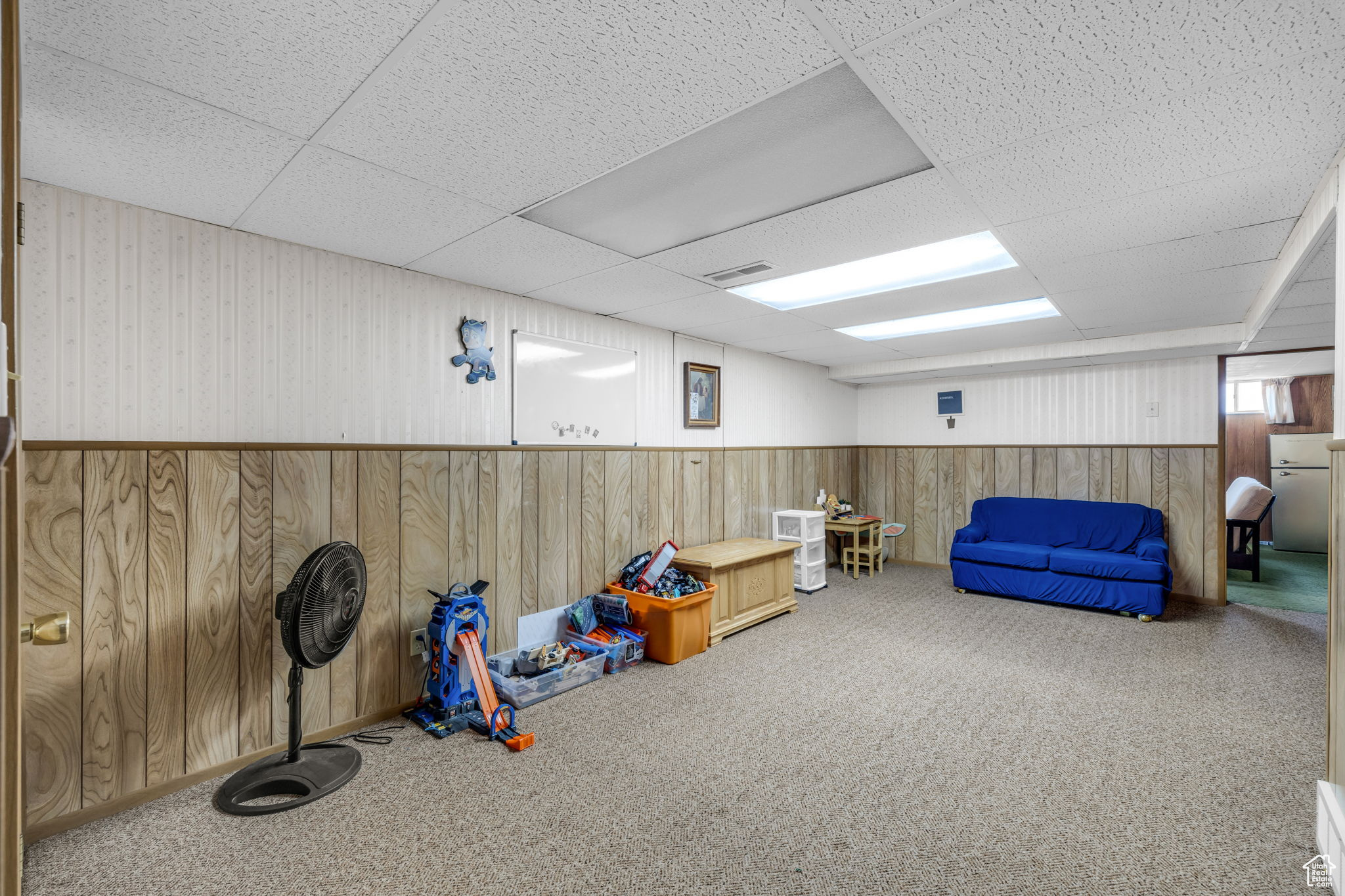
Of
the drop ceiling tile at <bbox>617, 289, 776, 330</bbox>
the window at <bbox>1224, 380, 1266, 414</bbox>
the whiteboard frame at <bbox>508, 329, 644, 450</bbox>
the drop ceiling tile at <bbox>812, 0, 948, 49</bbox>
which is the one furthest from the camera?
the window at <bbox>1224, 380, 1266, 414</bbox>

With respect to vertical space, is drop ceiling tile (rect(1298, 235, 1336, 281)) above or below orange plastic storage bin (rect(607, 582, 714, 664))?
above

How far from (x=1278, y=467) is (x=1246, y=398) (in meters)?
1.29

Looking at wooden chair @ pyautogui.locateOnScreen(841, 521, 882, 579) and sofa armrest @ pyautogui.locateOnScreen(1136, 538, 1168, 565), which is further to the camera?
wooden chair @ pyautogui.locateOnScreen(841, 521, 882, 579)

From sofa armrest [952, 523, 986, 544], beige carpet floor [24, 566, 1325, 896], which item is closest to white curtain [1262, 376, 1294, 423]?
sofa armrest [952, 523, 986, 544]

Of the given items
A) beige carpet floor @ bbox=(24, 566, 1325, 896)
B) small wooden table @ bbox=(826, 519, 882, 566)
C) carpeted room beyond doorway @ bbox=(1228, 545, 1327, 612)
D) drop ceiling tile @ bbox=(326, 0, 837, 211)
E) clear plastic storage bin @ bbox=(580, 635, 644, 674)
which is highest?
drop ceiling tile @ bbox=(326, 0, 837, 211)

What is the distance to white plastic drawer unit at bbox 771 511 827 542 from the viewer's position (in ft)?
18.5

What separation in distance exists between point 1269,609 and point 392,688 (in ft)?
21.8

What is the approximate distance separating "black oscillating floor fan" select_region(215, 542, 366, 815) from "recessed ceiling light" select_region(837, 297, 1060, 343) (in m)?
3.67

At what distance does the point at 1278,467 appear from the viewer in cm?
796

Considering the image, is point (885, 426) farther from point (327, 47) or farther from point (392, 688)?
point (327, 47)

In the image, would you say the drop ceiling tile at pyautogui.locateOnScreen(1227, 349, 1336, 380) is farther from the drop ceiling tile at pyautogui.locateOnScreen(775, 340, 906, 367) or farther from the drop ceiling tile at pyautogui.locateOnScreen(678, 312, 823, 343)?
the drop ceiling tile at pyautogui.locateOnScreen(678, 312, 823, 343)

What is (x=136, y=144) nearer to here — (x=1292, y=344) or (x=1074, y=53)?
(x=1074, y=53)

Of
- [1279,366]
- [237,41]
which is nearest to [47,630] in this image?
[237,41]
